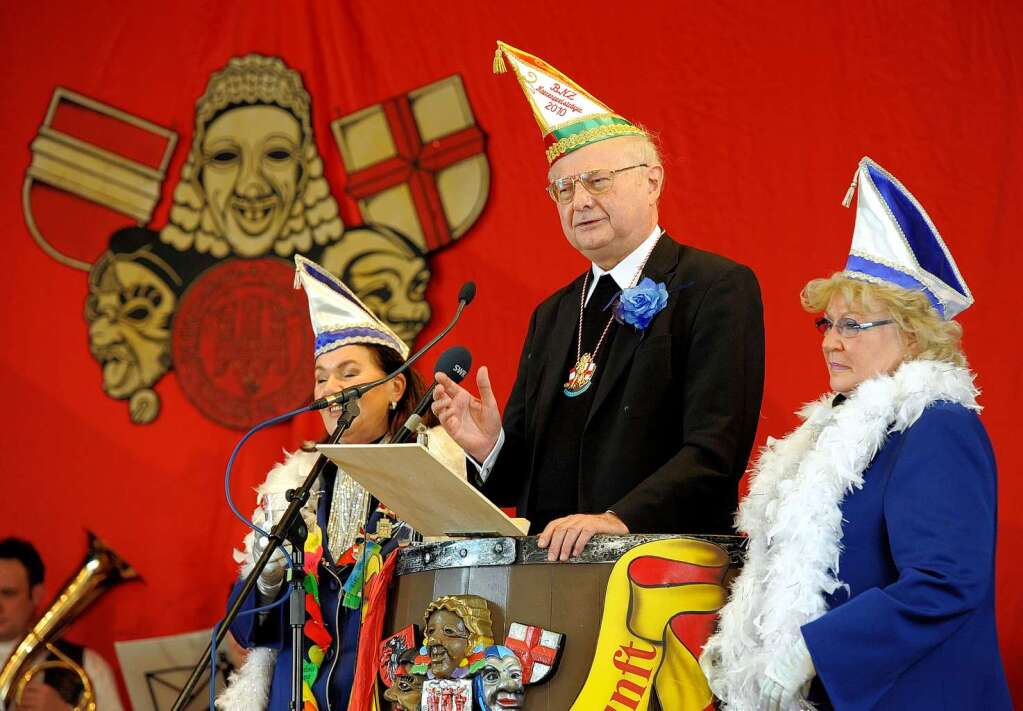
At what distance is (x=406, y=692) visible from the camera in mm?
2107

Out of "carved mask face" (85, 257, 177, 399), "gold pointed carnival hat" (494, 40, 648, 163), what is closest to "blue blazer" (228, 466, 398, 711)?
"gold pointed carnival hat" (494, 40, 648, 163)

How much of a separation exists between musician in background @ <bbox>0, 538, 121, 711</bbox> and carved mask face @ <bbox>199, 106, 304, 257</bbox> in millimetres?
1339

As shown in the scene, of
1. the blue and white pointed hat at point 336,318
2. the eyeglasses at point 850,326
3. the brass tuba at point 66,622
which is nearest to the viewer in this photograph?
the eyeglasses at point 850,326

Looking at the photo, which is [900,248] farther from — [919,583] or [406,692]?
[406,692]

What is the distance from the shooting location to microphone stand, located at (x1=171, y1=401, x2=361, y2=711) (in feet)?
7.88

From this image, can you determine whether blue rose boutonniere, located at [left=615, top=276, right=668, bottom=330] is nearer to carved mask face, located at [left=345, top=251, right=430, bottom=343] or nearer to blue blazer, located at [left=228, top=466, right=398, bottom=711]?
blue blazer, located at [left=228, top=466, right=398, bottom=711]

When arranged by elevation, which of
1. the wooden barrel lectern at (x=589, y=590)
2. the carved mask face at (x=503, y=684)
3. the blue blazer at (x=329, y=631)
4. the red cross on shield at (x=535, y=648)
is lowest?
the blue blazer at (x=329, y=631)

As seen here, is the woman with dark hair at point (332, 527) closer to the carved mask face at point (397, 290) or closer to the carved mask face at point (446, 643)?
the carved mask face at point (446, 643)

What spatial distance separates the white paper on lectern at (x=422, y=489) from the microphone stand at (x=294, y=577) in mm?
226

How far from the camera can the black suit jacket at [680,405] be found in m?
2.30


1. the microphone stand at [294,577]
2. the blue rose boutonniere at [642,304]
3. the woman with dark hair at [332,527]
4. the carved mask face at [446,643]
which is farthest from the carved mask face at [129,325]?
the carved mask face at [446,643]

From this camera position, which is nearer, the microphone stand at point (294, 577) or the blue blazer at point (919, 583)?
the blue blazer at point (919, 583)

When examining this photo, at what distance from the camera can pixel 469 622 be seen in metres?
2.01

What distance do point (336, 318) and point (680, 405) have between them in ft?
4.08
